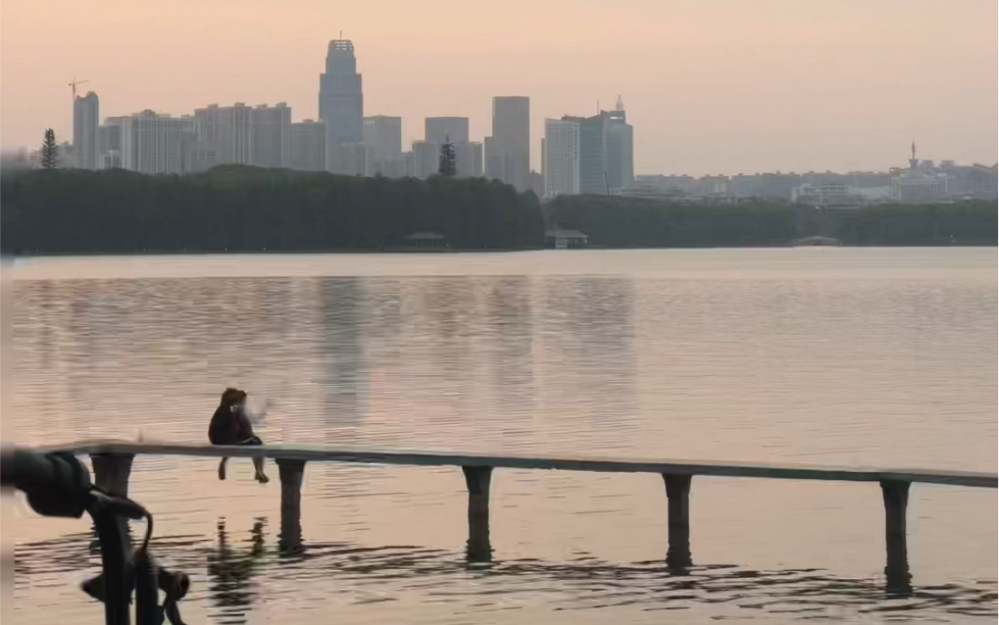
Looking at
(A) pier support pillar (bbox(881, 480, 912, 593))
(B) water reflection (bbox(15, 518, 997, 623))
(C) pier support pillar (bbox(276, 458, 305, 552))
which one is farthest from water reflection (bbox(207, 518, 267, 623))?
(A) pier support pillar (bbox(881, 480, 912, 593))

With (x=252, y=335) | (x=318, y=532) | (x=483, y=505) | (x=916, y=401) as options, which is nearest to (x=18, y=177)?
(x=483, y=505)

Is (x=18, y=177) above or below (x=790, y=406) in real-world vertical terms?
above

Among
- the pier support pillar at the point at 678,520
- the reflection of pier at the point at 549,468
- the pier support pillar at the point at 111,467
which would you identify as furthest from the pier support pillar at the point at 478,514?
the pier support pillar at the point at 111,467

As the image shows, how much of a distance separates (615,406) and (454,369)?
44.0 feet

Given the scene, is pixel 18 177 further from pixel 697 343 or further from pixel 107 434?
pixel 697 343

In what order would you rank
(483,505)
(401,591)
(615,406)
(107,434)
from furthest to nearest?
(615,406), (107,434), (483,505), (401,591)

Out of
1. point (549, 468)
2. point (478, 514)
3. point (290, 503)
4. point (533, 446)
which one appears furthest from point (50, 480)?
point (533, 446)

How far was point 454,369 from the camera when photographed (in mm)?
54031

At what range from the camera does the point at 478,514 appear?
1609 centimetres

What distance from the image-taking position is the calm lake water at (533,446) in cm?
1409

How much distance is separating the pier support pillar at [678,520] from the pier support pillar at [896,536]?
181 centimetres

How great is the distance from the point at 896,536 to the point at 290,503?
5885mm

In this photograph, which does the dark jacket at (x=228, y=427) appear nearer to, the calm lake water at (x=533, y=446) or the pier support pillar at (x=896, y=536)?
the calm lake water at (x=533, y=446)

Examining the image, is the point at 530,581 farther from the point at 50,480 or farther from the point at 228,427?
the point at 50,480
